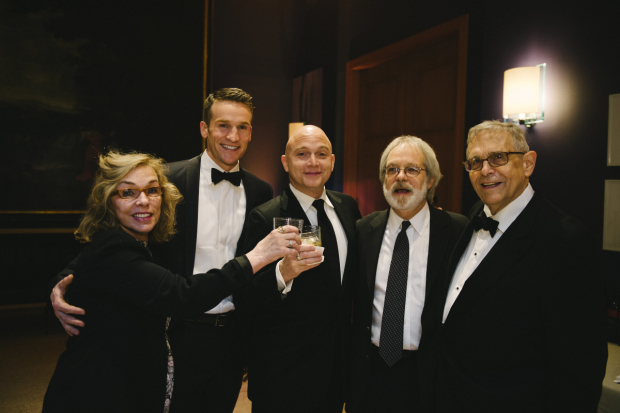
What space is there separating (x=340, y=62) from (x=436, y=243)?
15.0 feet

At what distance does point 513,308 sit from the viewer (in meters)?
1.44

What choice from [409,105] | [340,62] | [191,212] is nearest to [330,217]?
[191,212]

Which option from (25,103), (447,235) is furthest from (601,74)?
(25,103)

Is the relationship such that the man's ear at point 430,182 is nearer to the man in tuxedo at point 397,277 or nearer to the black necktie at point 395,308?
the man in tuxedo at point 397,277

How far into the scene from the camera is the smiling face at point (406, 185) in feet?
6.21

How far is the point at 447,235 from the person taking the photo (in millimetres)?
1853

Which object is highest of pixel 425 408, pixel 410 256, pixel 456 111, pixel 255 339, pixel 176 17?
pixel 176 17

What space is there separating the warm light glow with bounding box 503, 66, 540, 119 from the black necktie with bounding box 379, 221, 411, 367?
198 cm

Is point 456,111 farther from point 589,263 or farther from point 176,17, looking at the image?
point 176,17

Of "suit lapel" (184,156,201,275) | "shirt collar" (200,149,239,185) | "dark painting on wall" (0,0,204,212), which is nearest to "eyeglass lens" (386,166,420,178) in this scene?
"shirt collar" (200,149,239,185)

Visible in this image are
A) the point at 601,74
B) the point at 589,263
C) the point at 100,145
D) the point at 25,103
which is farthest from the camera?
the point at 100,145

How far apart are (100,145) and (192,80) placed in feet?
5.21

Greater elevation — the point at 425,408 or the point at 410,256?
the point at 410,256

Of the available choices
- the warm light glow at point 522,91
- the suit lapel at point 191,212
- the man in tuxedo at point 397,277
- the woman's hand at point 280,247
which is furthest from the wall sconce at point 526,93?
the suit lapel at point 191,212
